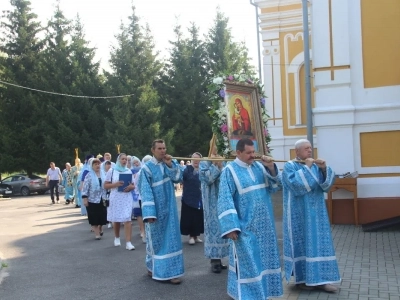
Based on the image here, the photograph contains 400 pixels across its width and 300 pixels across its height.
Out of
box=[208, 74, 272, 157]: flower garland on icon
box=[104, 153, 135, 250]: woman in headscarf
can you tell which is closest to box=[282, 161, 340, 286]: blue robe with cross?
box=[208, 74, 272, 157]: flower garland on icon

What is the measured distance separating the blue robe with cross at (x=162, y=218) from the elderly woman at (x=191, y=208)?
10.2 ft

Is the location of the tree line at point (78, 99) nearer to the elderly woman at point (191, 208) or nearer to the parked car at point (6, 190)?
the parked car at point (6, 190)

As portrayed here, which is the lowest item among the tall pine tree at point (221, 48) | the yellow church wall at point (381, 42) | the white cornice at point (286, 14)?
the yellow church wall at point (381, 42)

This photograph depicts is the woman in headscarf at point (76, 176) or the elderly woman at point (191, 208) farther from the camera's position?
the woman in headscarf at point (76, 176)

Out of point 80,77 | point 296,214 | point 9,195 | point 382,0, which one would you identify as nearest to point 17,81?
point 80,77

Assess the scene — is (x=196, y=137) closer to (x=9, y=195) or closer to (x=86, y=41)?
(x=86, y=41)

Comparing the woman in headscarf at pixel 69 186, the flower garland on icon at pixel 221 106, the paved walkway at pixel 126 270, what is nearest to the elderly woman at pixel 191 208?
the paved walkway at pixel 126 270

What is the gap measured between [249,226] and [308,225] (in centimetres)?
118

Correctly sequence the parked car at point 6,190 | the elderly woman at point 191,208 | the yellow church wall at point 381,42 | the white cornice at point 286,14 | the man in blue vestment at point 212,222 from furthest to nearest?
the parked car at point 6,190
the white cornice at point 286,14
the yellow church wall at point 381,42
the elderly woman at point 191,208
the man in blue vestment at point 212,222

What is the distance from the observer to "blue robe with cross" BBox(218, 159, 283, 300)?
5914mm

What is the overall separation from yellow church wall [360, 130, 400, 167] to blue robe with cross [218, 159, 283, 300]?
6.07 meters

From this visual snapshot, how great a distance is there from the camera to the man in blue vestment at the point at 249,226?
19.4 feet

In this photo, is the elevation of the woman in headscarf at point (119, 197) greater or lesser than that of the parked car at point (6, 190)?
greater

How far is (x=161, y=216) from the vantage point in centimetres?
798
